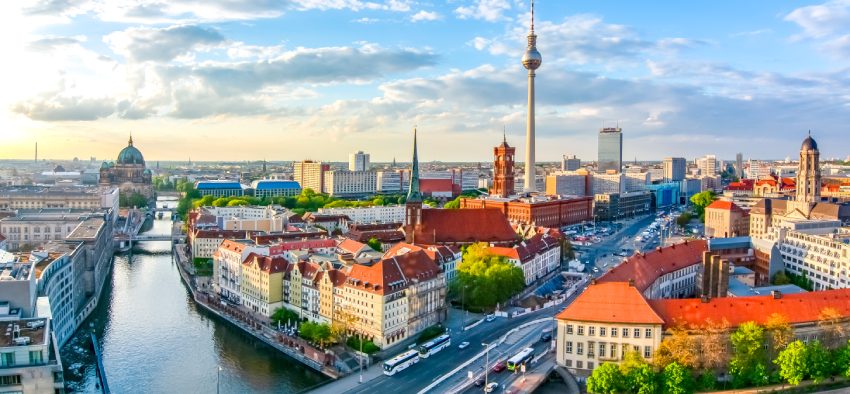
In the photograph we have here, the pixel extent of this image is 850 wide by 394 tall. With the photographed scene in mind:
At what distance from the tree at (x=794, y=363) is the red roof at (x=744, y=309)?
2.17 metres

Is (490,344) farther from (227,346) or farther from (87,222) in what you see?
(87,222)

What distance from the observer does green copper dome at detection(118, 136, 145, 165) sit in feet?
561

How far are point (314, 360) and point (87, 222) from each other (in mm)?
46797

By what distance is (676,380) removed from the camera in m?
32.4

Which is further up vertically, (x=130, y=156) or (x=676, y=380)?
(x=130, y=156)

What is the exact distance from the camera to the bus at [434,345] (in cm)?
4085

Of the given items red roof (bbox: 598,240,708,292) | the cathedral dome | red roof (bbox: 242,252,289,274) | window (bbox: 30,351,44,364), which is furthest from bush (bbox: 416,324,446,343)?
the cathedral dome

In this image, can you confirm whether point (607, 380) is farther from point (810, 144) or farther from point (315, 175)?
point (315, 175)

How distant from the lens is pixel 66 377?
130ft

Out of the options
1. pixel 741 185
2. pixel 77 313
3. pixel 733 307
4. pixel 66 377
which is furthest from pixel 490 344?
pixel 741 185

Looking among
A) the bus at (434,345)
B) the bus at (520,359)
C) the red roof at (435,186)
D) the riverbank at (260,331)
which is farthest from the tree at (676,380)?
the red roof at (435,186)

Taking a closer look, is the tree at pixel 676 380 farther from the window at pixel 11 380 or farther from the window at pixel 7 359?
the window at pixel 7 359

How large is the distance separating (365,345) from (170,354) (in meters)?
13.5

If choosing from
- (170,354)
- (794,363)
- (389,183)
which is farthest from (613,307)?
(389,183)
